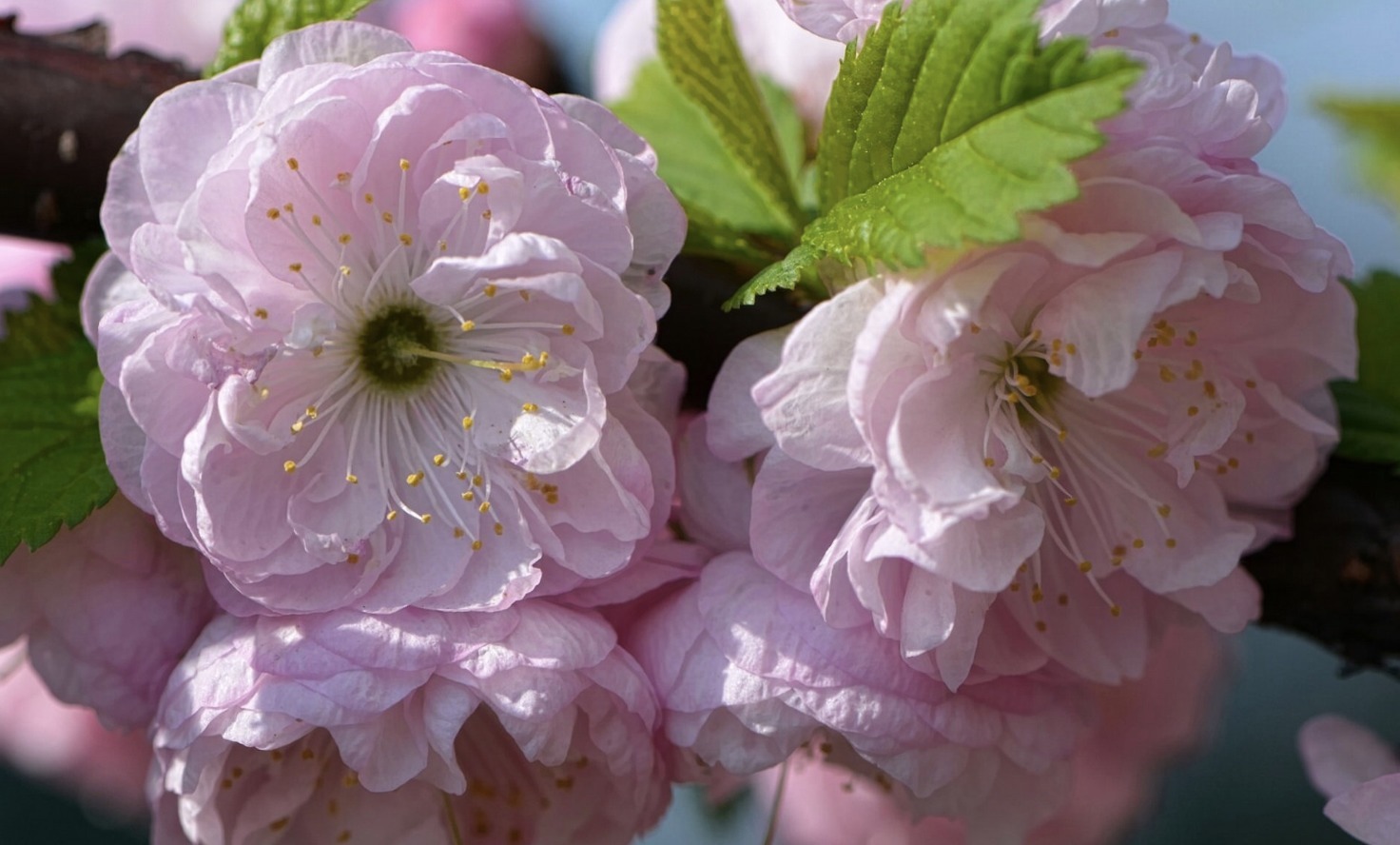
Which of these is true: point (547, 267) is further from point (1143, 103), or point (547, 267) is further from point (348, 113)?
point (1143, 103)

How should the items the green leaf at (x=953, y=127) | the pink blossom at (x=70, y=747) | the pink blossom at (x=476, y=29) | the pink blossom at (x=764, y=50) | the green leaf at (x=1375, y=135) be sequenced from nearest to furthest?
the green leaf at (x=953, y=127)
the pink blossom at (x=764, y=50)
the green leaf at (x=1375, y=135)
the pink blossom at (x=70, y=747)
the pink blossom at (x=476, y=29)

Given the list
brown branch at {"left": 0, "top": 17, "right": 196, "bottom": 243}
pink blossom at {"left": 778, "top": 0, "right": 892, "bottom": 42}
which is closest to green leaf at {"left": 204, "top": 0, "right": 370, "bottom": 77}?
brown branch at {"left": 0, "top": 17, "right": 196, "bottom": 243}

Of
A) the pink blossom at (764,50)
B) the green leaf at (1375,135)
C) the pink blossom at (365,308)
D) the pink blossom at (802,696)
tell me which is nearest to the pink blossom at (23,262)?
the pink blossom at (764,50)

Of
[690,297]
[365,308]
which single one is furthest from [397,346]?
[690,297]

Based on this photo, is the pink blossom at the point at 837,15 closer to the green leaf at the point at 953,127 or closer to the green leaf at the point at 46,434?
the green leaf at the point at 953,127

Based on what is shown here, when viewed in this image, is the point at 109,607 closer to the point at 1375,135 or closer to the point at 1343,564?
the point at 1343,564

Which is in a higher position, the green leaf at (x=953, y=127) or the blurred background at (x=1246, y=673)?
the green leaf at (x=953, y=127)

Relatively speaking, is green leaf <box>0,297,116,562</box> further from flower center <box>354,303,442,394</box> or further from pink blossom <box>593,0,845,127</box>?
pink blossom <box>593,0,845,127</box>
